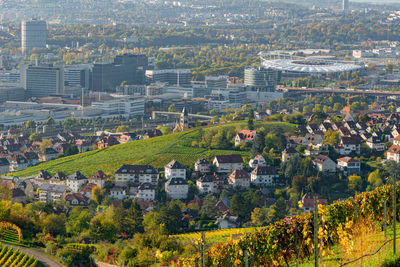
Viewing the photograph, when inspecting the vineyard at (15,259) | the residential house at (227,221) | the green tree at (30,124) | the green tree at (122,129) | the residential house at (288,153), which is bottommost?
the green tree at (30,124)

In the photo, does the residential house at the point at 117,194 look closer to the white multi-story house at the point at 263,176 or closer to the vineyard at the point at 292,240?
the white multi-story house at the point at 263,176

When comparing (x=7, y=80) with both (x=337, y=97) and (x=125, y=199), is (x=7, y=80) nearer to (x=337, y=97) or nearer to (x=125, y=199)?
(x=337, y=97)

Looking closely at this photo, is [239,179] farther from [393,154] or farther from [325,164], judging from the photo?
[393,154]

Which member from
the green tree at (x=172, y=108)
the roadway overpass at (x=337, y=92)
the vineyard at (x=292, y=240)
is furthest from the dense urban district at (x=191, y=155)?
the green tree at (x=172, y=108)

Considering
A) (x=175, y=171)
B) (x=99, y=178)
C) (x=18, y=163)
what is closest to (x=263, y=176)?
(x=175, y=171)

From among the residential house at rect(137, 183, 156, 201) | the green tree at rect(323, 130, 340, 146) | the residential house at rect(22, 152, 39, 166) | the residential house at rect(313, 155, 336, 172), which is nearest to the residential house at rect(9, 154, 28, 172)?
the residential house at rect(22, 152, 39, 166)

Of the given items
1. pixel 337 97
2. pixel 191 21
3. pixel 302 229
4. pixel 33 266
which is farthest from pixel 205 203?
pixel 191 21
